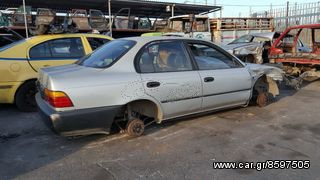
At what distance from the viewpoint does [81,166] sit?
3.70 m

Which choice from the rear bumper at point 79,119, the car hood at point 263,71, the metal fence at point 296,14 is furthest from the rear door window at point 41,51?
the metal fence at point 296,14

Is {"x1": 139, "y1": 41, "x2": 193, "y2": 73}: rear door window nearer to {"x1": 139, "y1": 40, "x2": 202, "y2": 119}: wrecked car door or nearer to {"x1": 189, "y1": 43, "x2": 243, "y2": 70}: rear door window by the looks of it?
{"x1": 139, "y1": 40, "x2": 202, "y2": 119}: wrecked car door

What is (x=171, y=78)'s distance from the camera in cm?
466

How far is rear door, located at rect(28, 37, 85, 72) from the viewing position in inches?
244

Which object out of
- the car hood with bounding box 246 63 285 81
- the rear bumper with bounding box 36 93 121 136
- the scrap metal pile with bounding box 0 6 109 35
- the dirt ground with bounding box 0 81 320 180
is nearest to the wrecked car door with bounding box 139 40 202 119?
the dirt ground with bounding box 0 81 320 180

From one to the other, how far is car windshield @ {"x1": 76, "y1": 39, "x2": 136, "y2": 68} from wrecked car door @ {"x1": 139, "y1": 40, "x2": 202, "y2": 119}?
0.29m

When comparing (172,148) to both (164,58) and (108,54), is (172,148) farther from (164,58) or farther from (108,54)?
(108,54)

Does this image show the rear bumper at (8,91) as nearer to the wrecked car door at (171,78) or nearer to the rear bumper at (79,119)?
the rear bumper at (79,119)

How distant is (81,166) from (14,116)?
9.53 ft

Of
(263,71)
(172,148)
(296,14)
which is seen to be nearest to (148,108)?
(172,148)

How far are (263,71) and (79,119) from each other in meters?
3.72

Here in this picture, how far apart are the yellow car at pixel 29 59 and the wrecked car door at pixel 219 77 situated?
8.83ft

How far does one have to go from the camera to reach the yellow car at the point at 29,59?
5.89 metres

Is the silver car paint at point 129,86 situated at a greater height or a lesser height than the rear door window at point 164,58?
lesser
